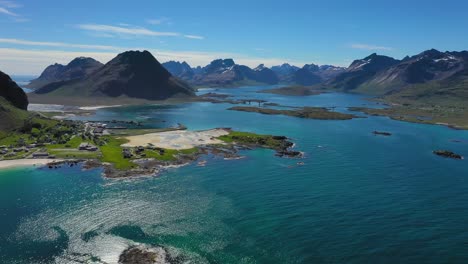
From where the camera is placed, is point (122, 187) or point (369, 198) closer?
point (369, 198)

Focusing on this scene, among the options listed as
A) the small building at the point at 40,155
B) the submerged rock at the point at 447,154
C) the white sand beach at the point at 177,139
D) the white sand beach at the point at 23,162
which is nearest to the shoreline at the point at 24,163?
the white sand beach at the point at 23,162

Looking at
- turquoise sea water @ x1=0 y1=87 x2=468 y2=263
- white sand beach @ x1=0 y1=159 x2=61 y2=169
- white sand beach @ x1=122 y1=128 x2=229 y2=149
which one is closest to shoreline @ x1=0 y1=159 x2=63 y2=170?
white sand beach @ x1=0 y1=159 x2=61 y2=169

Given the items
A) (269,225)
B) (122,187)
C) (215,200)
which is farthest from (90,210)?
(269,225)

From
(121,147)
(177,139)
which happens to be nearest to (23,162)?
(121,147)

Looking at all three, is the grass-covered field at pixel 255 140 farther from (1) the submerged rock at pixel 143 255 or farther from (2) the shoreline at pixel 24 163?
(1) the submerged rock at pixel 143 255

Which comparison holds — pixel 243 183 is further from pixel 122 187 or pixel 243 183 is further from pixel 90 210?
pixel 90 210
